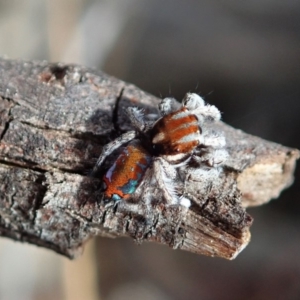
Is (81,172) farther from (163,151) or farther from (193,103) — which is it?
(193,103)

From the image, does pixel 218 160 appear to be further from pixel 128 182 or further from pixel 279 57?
pixel 279 57

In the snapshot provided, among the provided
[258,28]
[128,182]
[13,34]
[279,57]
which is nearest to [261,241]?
[279,57]

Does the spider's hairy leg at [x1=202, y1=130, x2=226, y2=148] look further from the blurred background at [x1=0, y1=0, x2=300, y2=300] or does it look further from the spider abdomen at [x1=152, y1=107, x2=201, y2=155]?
the blurred background at [x1=0, y1=0, x2=300, y2=300]

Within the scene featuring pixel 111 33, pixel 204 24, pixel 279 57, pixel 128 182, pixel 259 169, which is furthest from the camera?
pixel 111 33

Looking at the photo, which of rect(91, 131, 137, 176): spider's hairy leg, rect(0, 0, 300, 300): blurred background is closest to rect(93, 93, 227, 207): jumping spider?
rect(91, 131, 137, 176): spider's hairy leg

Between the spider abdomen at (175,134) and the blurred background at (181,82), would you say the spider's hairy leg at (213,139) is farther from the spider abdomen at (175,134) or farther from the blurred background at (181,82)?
the blurred background at (181,82)

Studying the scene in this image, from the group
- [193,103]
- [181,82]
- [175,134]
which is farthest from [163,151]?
[181,82]
